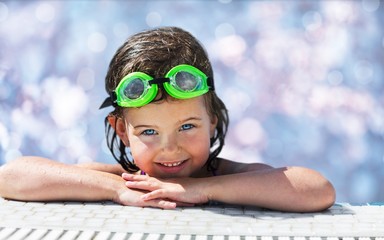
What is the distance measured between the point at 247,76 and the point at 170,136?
226cm

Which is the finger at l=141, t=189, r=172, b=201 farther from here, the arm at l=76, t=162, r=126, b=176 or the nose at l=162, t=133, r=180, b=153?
the arm at l=76, t=162, r=126, b=176

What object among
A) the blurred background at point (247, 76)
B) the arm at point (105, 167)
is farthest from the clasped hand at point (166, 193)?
the blurred background at point (247, 76)

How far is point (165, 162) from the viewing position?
2.74 metres

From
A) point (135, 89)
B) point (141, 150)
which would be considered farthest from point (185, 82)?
point (141, 150)

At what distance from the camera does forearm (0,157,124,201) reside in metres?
2.62

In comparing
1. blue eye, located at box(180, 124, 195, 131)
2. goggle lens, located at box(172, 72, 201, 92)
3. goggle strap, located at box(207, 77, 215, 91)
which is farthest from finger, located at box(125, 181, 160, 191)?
goggle strap, located at box(207, 77, 215, 91)

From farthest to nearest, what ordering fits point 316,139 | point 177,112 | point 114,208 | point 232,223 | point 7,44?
point 7,44, point 316,139, point 177,112, point 114,208, point 232,223

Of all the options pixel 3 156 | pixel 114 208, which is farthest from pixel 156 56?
pixel 3 156

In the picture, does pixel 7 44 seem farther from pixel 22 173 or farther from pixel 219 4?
pixel 22 173

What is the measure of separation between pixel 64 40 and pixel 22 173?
2524 millimetres

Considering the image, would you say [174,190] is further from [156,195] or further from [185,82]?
[185,82]

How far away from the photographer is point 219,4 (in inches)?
201

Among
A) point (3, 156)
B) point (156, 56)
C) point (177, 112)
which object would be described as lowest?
point (3, 156)

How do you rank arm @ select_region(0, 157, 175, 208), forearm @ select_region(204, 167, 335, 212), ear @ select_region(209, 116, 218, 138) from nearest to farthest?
forearm @ select_region(204, 167, 335, 212) < arm @ select_region(0, 157, 175, 208) < ear @ select_region(209, 116, 218, 138)
